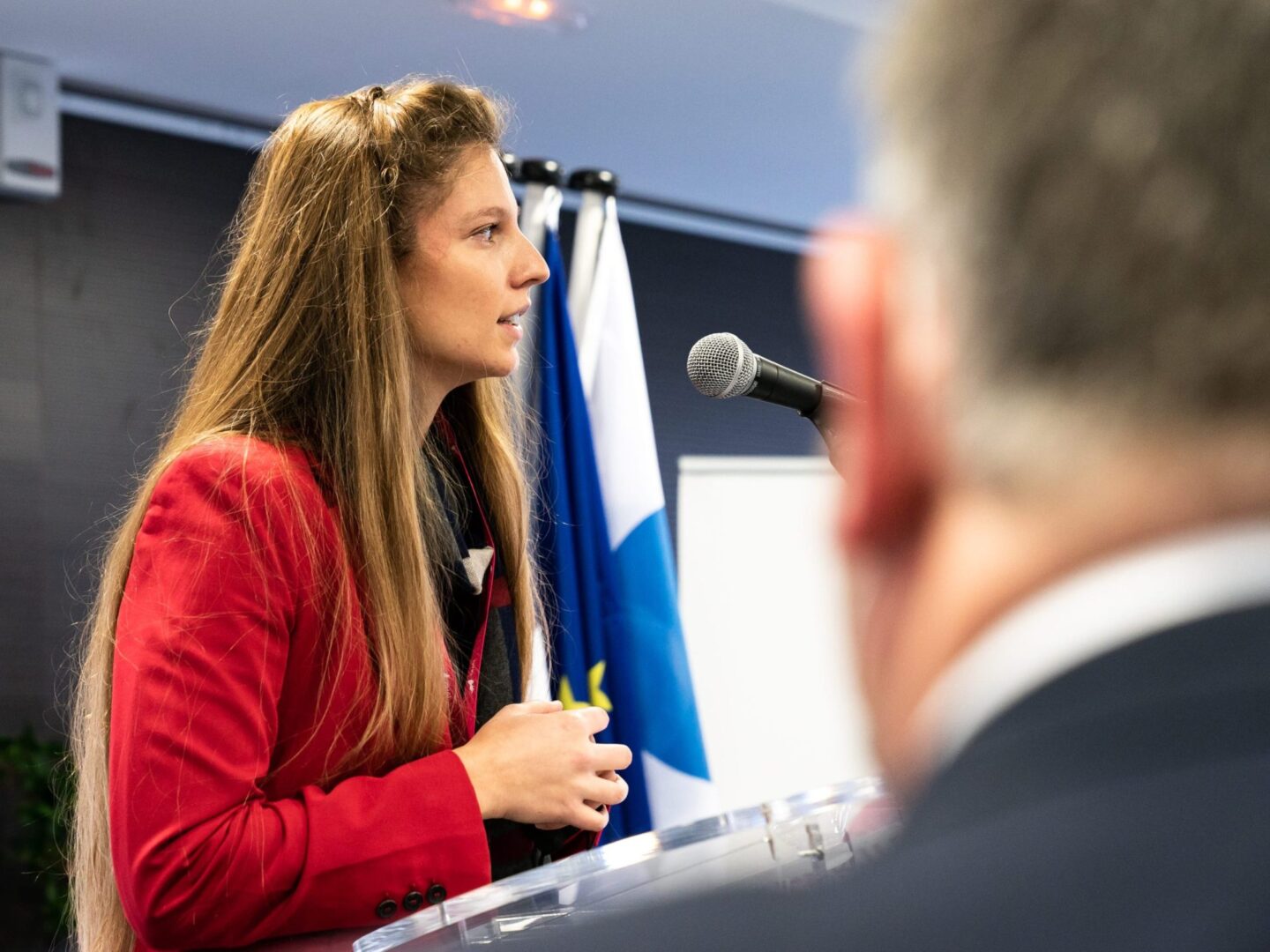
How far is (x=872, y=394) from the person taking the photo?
12.6 inches

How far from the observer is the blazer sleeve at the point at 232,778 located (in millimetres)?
1145

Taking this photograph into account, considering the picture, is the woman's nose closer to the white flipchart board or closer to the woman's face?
the woman's face

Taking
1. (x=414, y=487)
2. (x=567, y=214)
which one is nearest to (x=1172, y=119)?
(x=414, y=487)

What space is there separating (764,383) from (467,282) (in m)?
0.41

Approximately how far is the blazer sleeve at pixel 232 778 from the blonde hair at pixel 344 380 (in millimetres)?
64

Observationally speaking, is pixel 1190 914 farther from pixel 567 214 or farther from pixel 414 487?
pixel 567 214

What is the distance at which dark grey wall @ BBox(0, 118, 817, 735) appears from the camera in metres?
3.76

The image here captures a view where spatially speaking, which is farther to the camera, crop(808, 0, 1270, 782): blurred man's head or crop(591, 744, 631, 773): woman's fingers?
crop(591, 744, 631, 773): woman's fingers

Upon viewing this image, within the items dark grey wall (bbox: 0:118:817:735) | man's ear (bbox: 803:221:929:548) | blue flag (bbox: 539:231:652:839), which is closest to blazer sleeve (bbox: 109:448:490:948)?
man's ear (bbox: 803:221:929:548)

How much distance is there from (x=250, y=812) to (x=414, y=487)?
0.38m

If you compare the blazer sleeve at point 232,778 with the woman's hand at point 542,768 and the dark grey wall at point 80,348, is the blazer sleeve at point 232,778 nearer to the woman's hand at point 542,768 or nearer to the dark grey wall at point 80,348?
the woman's hand at point 542,768

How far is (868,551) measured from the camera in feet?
1.06

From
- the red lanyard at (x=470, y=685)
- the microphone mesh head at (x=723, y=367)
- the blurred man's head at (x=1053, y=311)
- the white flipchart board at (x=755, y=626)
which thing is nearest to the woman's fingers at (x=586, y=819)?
the red lanyard at (x=470, y=685)

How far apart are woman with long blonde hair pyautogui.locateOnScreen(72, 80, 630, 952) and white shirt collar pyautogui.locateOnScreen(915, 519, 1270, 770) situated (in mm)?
978
